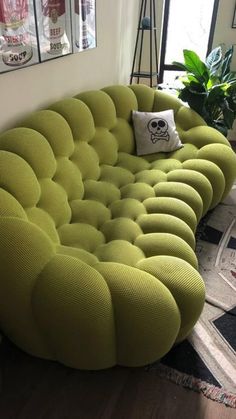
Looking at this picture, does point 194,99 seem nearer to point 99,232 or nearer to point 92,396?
point 99,232

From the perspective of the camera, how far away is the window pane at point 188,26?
3334 millimetres

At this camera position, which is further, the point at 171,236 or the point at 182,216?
the point at 182,216

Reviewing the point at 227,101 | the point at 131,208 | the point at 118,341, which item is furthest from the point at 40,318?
the point at 227,101

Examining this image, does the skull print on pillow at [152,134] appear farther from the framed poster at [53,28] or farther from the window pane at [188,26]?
the window pane at [188,26]

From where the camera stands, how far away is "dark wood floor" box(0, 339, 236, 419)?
1.28 m

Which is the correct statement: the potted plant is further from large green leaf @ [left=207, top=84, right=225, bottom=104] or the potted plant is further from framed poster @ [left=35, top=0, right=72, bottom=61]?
framed poster @ [left=35, top=0, right=72, bottom=61]

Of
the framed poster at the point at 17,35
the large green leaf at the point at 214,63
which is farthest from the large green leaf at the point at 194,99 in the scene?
the framed poster at the point at 17,35

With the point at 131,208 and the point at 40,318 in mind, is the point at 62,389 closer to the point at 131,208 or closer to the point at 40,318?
the point at 40,318

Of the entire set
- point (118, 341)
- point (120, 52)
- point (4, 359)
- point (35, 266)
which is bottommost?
point (4, 359)

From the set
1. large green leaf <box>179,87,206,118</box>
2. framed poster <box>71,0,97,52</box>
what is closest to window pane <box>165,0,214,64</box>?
large green leaf <box>179,87,206,118</box>

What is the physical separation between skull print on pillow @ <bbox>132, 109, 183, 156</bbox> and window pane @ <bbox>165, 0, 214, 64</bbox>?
4.93 feet

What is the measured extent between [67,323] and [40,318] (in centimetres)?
10

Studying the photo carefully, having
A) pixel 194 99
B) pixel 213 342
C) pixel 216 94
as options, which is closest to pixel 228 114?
pixel 216 94

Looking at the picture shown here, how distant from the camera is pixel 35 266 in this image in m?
1.17
